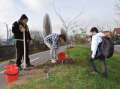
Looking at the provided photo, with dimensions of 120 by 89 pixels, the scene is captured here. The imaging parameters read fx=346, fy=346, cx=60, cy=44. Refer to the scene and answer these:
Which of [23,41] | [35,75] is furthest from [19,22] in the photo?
[35,75]

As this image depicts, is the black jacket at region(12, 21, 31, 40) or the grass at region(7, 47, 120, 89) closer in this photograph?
the grass at region(7, 47, 120, 89)

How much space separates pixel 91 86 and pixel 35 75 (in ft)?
6.73

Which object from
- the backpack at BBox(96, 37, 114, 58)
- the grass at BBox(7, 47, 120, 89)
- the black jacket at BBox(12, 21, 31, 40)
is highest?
the black jacket at BBox(12, 21, 31, 40)

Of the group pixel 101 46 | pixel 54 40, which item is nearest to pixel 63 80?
pixel 101 46

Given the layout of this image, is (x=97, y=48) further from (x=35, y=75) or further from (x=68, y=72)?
(x=35, y=75)

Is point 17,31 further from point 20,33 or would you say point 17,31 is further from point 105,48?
point 105,48

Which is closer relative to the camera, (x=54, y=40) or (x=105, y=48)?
(x=105, y=48)

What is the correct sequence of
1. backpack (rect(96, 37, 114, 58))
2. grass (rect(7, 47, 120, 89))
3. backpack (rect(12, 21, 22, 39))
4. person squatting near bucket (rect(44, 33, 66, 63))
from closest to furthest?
grass (rect(7, 47, 120, 89))
backpack (rect(96, 37, 114, 58))
backpack (rect(12, 21, 22, 39))
person squatting near bucket (rect(44, 33, 66, 63))

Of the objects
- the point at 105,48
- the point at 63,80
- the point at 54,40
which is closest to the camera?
the point at 63,80

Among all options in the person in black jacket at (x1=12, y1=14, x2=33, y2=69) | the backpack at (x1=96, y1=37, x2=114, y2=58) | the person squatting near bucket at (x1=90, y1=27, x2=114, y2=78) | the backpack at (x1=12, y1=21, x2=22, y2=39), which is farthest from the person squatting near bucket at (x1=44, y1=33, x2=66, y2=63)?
the backpack at (x1=96, y1=37, x2=114, y2=58)

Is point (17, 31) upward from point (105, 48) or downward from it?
upward

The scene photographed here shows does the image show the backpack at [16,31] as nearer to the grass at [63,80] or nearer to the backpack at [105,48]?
the grass at [63,80]

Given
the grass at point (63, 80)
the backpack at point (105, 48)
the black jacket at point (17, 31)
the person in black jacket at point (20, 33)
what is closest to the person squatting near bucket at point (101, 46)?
the backpack at point (105, 48)

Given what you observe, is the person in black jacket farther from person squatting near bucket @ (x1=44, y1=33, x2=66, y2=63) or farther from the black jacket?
person squatting near bucket @ (x1=44, y1=33, x2=66, y2=63)
